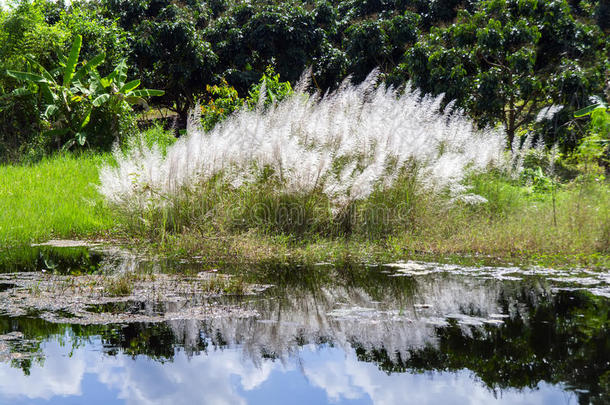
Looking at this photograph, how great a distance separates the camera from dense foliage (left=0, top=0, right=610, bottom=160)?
428 inches

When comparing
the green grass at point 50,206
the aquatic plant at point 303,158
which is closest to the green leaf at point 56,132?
the green grass at point 50,206

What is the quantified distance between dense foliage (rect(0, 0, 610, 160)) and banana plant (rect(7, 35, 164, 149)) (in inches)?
19.8

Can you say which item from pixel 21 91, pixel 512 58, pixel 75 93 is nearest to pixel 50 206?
pixel 75 93

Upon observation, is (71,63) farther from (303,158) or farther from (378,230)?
(378,230)

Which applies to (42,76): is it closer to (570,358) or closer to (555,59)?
(555,59)

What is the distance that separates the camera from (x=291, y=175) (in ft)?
20.0

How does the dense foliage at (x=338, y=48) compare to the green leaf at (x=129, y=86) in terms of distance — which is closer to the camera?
the dense foliage at (x=338, y=48)

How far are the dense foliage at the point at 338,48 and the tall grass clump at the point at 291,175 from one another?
283 centimetres

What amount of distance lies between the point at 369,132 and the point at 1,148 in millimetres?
9340

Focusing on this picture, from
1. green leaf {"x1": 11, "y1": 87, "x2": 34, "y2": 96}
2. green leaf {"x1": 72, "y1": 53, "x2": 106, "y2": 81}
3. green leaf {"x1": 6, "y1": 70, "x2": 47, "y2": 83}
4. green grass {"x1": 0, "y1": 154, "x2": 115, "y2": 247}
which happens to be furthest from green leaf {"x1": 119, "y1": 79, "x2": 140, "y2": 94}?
green grass {"x1": 0, "y1": 154, "x2": 115, "y2": 247}

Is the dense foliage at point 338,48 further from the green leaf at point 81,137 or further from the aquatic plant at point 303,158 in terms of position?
Result: the aquatic plant at point 303,158

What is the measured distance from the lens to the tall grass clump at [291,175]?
245 inches

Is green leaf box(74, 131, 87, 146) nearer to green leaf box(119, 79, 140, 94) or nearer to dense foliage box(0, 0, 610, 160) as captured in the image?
dense foliage box(0, 0, 610, 160)

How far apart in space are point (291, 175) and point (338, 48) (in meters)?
11.1
